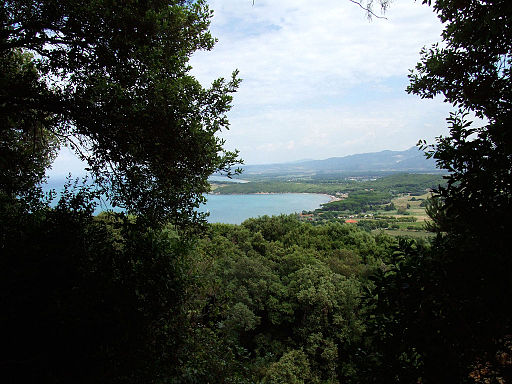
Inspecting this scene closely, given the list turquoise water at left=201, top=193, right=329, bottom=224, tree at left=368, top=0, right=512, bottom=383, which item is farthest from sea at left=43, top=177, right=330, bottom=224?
tree at left=368, top=0, right=512, bottom=383

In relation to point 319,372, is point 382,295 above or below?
above

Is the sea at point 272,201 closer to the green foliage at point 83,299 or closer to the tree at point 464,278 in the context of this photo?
the green foliage at point 83,299

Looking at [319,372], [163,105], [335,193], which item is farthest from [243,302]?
[335,193]

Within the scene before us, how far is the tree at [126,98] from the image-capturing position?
10.3 feet

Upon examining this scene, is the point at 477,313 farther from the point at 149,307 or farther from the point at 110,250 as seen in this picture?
the point at 110,250

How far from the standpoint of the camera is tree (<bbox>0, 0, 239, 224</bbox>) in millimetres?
3154

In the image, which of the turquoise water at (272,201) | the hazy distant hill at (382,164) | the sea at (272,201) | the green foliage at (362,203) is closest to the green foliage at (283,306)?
the green foliage at (362,203)

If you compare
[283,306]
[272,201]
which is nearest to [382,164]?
[272,201]

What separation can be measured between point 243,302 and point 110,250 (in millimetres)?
9222

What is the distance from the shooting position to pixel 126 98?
302 cm

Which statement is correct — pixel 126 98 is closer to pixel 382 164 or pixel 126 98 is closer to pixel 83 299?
pixel 83 299

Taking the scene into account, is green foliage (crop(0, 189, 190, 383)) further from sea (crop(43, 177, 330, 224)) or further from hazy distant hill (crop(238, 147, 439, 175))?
hazy distant hill (crop(238, 147, 439, 175))

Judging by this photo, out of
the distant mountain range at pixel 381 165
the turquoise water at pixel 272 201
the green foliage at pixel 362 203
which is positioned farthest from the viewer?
the distant mountain range at pixel 381 165

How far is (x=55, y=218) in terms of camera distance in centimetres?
334
